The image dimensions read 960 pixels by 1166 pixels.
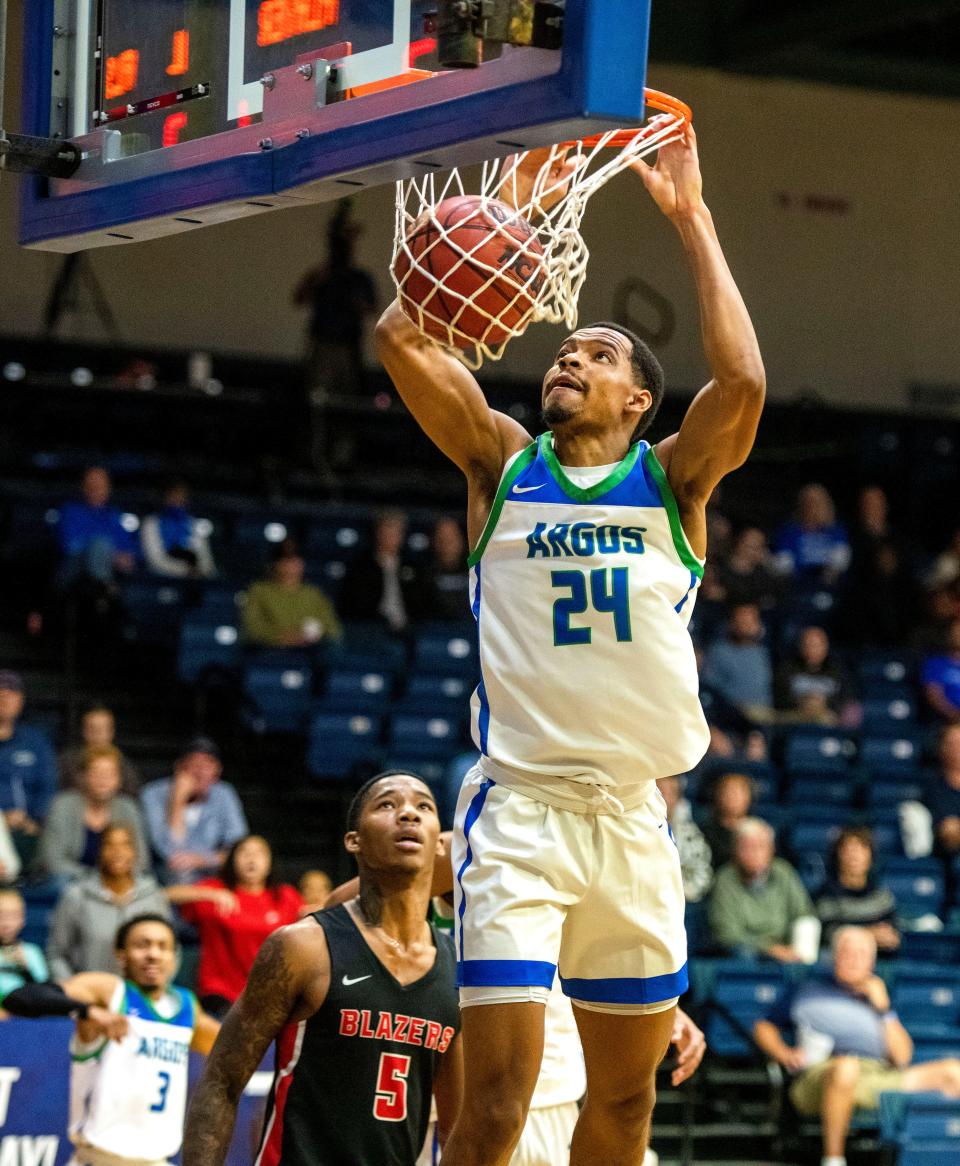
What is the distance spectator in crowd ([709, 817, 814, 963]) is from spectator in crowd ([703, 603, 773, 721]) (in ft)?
8.95

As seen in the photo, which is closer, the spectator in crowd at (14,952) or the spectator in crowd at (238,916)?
the spectator in crowd at (14,952)

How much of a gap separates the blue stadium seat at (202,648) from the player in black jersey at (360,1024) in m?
7.72

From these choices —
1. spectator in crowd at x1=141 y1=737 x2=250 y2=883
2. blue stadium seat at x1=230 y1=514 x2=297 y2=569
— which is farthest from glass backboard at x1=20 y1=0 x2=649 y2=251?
blue stadium seat at x1=230 y1=514 x2=297 y2=569

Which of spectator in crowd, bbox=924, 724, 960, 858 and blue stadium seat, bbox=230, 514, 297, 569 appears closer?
spectator in crowd, bbox=924, 724, 960, 858

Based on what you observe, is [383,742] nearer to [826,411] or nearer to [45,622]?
[45,622]

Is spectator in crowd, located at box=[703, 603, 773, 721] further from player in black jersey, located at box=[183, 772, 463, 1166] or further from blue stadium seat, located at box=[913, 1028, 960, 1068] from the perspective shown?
player in black jersey, located at box=[183, 772, 463, 1166]

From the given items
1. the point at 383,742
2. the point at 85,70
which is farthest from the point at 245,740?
the point at 85,70

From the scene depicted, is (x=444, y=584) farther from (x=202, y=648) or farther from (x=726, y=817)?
(x=726, y=817)

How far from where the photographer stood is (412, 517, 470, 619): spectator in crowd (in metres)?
13.6

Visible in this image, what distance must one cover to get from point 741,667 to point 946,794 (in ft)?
5.43

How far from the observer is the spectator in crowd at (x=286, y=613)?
12.7 metres

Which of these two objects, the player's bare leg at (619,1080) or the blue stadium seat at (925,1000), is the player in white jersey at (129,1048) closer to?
the player's bare leg at (619,1080)

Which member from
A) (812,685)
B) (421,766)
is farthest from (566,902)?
(812,685)

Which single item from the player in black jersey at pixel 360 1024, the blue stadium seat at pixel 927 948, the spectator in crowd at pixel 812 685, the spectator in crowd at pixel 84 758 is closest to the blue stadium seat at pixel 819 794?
the spectator in crowd at pixel 812 685
